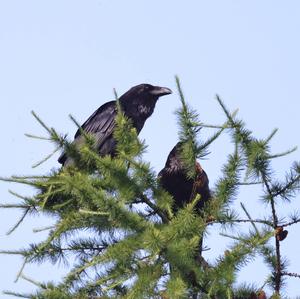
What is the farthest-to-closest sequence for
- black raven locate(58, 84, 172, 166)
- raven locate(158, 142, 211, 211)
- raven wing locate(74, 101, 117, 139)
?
raven wing locate(74, 101, 117, 139) → black raven locate(58, 84, 172, 166) → raven locate(158, 142, 211, 211)

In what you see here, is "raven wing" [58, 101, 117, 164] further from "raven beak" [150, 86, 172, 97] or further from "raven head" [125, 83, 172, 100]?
"raven beak" [150, 86, 172, 97]

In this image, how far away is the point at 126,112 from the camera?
8.59 metres

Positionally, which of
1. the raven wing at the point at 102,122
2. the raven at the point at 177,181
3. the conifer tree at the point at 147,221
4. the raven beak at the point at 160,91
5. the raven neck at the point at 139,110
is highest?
the raven beak at the point at 160,91

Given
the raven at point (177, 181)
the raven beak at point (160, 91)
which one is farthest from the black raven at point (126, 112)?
the raven at point (177, 181)

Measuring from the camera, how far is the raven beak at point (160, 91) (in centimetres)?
898

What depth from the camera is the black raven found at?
8.25 meters

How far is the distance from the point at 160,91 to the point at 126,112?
627 mm

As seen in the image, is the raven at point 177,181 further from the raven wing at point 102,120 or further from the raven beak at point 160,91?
the raven beak at point 160,91

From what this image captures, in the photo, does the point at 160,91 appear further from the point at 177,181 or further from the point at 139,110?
the point at 177,181

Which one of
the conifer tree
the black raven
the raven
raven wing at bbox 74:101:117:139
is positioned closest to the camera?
the conifer tree

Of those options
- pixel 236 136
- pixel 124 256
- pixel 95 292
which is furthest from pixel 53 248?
pixel 236 136

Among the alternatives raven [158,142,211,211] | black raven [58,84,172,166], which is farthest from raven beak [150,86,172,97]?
raven [158,142,211,211]

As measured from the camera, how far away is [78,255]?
18.1ft

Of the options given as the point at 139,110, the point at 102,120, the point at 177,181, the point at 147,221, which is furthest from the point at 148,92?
the point at 147,221
